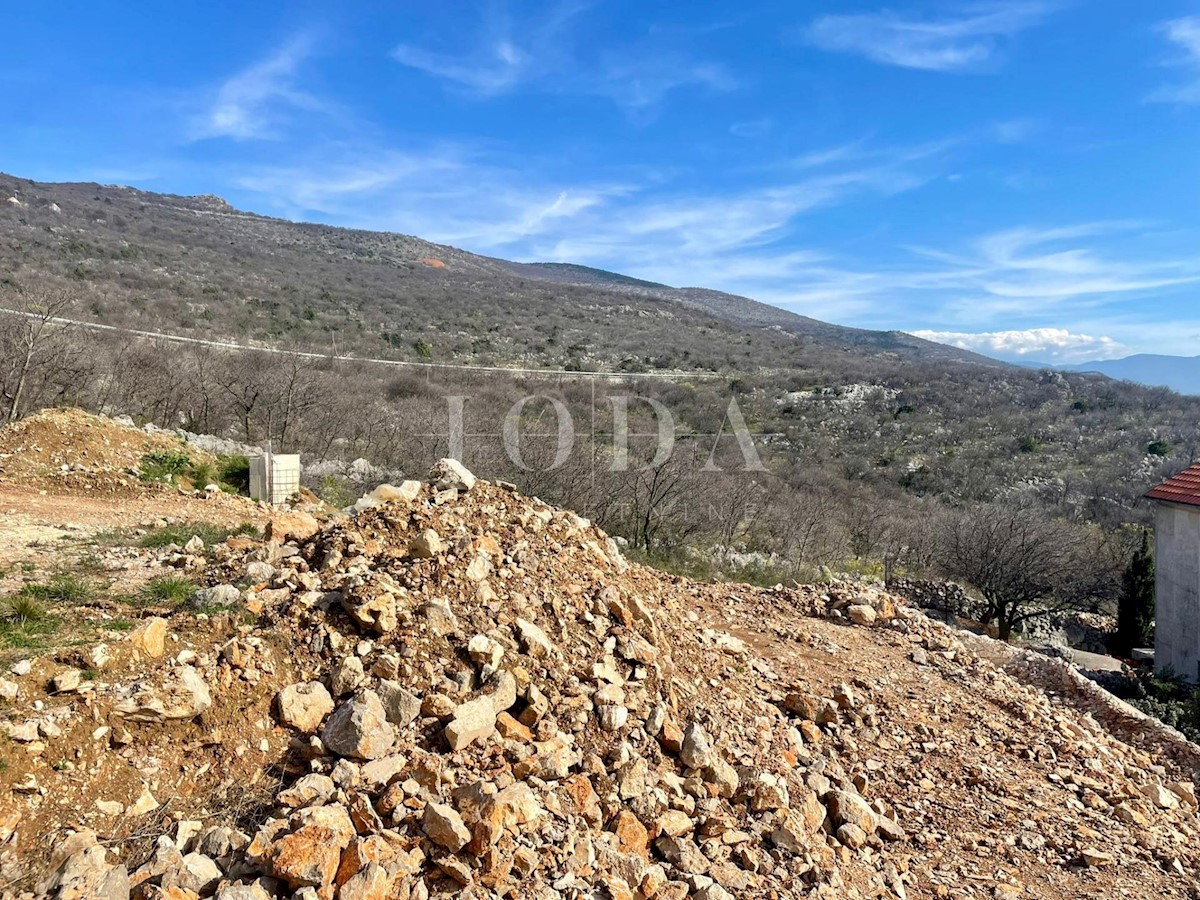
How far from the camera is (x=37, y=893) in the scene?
2379 mm

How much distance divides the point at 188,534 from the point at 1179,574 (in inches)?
563

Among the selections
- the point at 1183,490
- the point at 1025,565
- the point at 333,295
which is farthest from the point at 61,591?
the point at 333,295

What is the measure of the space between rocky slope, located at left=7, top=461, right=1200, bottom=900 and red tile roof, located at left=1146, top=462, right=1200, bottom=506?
24.1 ft

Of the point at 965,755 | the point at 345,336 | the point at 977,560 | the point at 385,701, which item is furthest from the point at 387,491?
the point at 345,336

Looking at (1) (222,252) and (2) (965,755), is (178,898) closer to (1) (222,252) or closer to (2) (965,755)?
(2) (965,755)

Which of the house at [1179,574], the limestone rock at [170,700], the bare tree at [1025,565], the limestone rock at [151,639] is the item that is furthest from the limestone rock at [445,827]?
the bare tree at [1025,565]

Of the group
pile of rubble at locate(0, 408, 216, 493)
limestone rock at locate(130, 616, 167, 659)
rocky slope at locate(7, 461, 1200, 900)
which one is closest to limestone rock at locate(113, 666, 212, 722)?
rocky slope at locate(7, 461, 1200, 900)

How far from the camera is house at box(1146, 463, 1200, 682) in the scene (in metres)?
11.5

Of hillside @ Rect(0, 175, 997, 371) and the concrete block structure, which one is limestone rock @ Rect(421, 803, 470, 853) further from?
hillside @ Rect(0, 175, 997, 371)

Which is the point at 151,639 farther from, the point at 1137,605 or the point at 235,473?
the point at 1137,605

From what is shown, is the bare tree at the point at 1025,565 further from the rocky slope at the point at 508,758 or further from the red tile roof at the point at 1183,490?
the rocky slope at the point at 508,758

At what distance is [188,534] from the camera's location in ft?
22.1

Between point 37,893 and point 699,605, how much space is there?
5.73 m

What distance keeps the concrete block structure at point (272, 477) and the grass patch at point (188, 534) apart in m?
2.13
